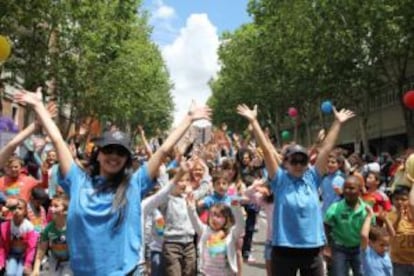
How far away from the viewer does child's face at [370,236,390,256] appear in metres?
7.80

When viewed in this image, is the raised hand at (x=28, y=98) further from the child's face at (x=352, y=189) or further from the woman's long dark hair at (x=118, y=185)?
the child's face at (x=352, y=189)

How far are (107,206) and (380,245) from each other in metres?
4.50

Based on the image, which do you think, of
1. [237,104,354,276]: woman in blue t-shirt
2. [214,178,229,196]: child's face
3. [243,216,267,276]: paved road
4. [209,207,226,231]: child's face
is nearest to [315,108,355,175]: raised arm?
[237,104,354,276]: woman in blue t-shirt

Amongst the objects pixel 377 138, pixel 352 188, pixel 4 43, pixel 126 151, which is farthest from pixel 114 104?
pixel 126 151

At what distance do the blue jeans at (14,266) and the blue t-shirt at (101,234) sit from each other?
348cm

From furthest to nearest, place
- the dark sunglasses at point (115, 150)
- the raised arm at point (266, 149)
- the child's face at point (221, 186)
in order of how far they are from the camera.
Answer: the child's face at point (221, 186)
the raised arm at point (266, 149)
the dark sunglasses at point (115, 150)

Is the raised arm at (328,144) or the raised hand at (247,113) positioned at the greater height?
the raised hand at (247,113)

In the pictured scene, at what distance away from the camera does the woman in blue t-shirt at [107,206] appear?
13.2ft

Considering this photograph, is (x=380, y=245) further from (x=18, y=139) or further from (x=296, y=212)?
(x=18, y=139)

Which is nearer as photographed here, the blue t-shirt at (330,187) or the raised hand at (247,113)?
the raised hand at (247,113)

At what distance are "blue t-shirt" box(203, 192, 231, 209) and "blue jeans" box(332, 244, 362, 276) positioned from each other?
1343 millimetres

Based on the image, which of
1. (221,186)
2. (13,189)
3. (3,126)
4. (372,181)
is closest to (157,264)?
(221,186)

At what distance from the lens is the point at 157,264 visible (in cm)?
799

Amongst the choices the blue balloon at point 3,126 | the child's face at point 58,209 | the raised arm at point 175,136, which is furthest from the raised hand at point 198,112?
the blue balloon at point 3,126
